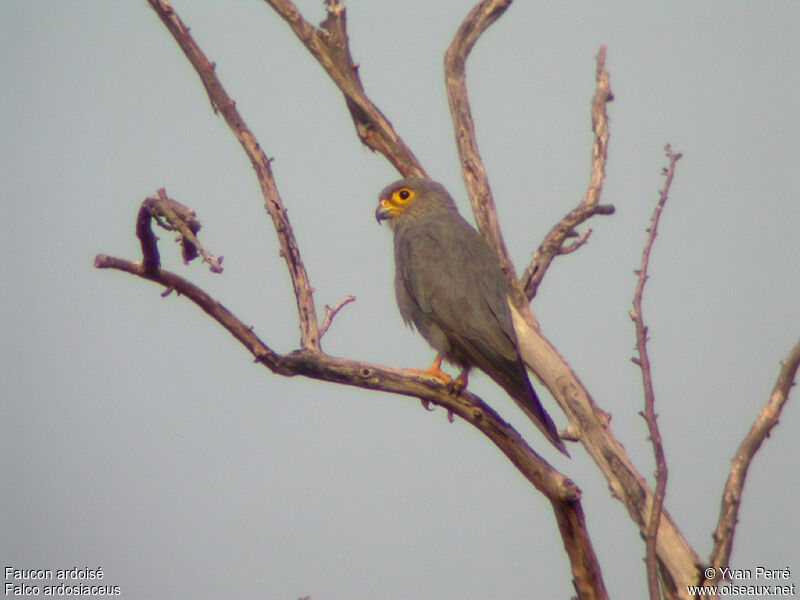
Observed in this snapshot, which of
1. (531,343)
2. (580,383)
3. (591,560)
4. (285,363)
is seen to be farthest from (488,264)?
(591,560)

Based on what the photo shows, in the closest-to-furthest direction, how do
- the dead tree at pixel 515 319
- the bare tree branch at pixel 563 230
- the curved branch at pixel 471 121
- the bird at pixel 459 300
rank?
1. the dead tree at pixel 515 319
2. the bird at pixel 459 300
3. the bare tree branch at pixel 563 230
4. the curved branch at pixel 471 121

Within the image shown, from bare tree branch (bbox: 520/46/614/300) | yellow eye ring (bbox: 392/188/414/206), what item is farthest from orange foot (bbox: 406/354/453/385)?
yellow eye ring (bbox: 392/188/414/206)

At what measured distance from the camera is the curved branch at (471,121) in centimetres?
566

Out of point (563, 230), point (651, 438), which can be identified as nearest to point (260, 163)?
point (563, 230)

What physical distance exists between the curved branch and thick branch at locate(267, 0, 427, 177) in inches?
17.6

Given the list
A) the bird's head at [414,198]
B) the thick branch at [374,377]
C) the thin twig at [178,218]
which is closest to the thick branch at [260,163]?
the thick branch at [374,377]

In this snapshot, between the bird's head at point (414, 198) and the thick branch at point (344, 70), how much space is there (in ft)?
0.56

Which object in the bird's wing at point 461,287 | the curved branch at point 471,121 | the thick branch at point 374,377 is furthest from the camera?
the curved branch at point 471,121

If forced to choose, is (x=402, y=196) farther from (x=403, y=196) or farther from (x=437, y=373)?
(x=437, y=373)

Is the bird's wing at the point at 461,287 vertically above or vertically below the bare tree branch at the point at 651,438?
above

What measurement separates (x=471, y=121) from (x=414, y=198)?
661mm

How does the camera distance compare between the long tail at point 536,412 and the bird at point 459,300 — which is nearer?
the long tail at point 536,412

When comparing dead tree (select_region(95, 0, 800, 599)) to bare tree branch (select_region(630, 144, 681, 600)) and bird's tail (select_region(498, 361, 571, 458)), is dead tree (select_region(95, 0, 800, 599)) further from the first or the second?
bird's tail (select_region(498, 361, 571, 458))

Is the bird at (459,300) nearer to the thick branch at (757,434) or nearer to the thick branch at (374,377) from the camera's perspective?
the thick branch at (374,377)
